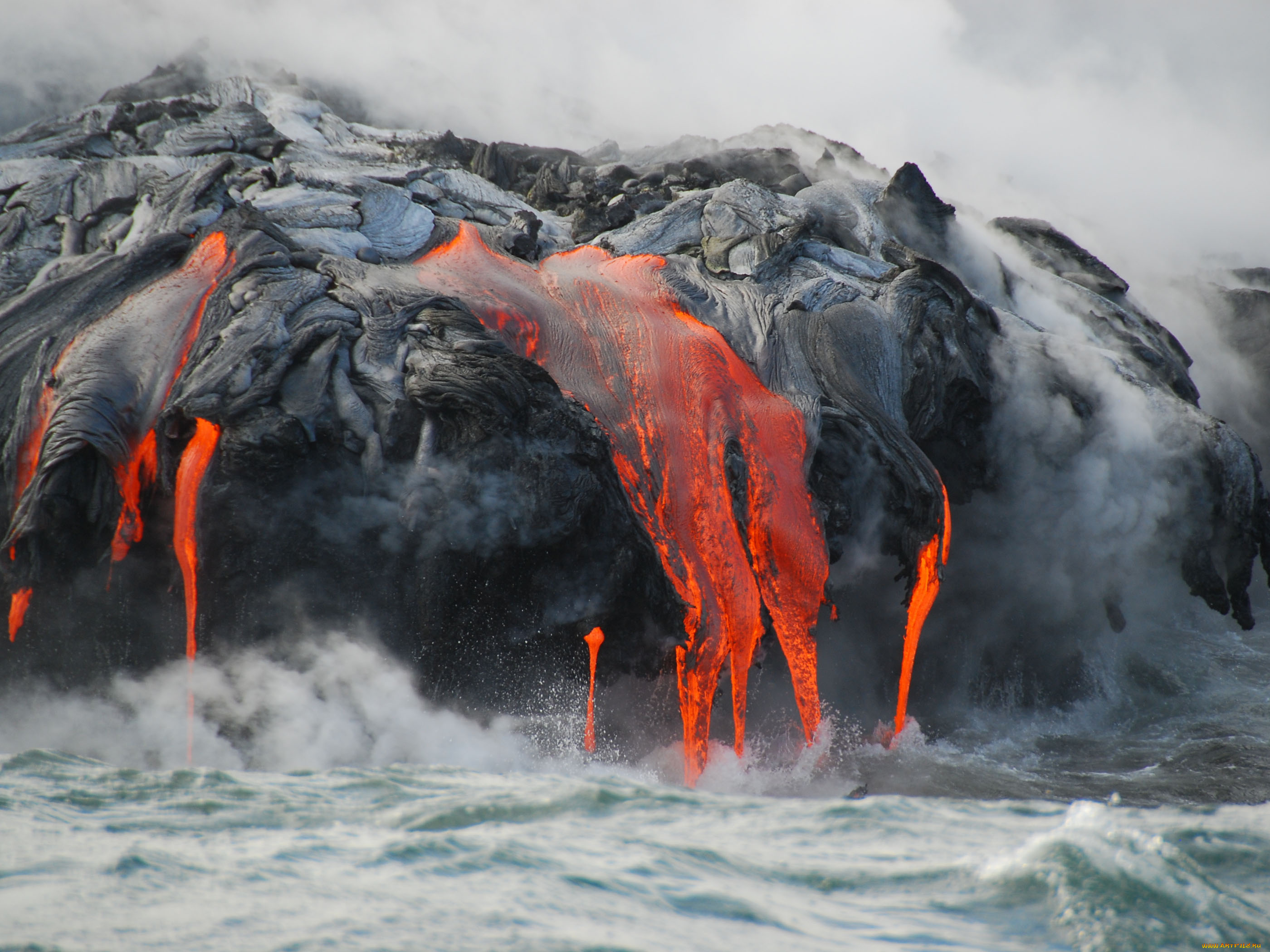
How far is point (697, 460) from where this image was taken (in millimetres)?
6137

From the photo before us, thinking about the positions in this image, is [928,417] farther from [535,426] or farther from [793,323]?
[535,426]

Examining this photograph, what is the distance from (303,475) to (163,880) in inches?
125

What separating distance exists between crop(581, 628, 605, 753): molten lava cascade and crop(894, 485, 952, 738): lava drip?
99.7 inches

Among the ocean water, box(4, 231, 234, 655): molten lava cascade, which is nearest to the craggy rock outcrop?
box(4, 231, 234, 655): molten lava cascade

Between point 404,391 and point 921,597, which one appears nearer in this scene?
point 404,391

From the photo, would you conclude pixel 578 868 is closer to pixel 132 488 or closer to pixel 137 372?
pixel 132 488

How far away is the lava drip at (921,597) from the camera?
6.59m

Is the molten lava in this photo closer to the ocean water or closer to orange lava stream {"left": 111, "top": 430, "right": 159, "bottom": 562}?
orange lava stream {"left": 111, "top": 430, "right": 159, "bottom": 562}

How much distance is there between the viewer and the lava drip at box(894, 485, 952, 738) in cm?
659

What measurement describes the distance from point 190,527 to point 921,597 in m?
5.04

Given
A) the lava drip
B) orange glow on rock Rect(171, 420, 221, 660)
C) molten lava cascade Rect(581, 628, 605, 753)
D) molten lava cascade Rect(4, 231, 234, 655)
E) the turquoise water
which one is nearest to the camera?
the turquoise water

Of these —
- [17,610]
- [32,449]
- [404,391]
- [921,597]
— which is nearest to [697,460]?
[404,391]

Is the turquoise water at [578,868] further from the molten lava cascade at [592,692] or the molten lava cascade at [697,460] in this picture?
the molten lava cascade at [697,460]

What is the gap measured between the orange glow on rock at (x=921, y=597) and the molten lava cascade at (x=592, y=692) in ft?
8.31
